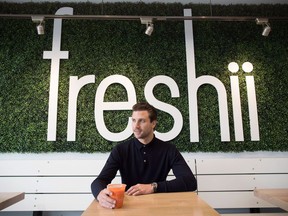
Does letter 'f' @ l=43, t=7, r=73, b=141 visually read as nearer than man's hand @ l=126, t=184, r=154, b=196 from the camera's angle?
No

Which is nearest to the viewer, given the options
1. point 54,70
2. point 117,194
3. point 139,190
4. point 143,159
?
point 117,194

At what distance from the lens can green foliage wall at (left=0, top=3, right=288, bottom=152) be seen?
10.8 ft

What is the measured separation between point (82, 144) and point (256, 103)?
93.4 inches

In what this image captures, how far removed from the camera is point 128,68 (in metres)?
3.47

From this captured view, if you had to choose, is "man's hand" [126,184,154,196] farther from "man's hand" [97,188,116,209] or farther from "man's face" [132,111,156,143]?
"man's face" [132,111,156,143]

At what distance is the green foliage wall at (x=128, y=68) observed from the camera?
3303 millimetres

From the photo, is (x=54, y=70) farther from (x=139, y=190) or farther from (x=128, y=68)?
(x=139, y=190)

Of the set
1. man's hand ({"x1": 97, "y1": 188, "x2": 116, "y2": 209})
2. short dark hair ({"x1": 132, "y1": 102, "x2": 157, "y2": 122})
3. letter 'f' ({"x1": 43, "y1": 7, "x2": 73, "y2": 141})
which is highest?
letter 'f' ({"x1": 43, "y1": 7, "x2": 73, "y2": 141})

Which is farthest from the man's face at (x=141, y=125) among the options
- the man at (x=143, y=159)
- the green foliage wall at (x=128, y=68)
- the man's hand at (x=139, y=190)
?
the green foliage wall at (x=128, y=68)

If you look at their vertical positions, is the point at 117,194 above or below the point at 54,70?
below

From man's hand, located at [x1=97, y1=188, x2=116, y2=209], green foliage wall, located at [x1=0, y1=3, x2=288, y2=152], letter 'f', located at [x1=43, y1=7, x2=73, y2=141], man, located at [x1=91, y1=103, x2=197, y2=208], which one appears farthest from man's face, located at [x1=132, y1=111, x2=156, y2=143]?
letter 'f', located at [x1=43, y1=7, x2=73, y2=141]

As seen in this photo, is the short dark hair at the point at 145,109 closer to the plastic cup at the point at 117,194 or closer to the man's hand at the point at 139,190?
the man's hand at the point at 139,190

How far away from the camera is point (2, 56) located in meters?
3.48

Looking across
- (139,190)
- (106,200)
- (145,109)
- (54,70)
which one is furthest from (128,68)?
(106,200)
